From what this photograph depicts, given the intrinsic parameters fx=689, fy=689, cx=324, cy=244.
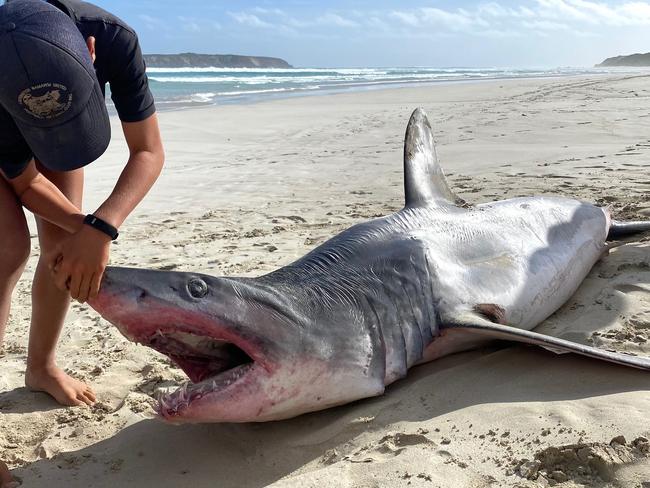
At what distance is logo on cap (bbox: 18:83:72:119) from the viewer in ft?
7.31

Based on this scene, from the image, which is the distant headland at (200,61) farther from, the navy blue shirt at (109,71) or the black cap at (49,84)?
the black cap at (49,84)

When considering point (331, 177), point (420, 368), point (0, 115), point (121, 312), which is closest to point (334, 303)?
point (420, 368)

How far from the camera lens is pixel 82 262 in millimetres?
2293

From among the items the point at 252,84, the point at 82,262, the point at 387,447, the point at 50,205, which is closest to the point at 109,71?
the point at 50,205

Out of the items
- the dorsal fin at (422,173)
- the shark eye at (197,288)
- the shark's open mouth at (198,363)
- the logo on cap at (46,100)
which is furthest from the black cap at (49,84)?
the dorsal fin at (422,173)

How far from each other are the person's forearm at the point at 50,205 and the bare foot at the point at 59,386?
2.92 feet

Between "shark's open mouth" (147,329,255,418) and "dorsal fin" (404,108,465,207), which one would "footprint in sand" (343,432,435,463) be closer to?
"shark's open mouth" (147,329,255,418)

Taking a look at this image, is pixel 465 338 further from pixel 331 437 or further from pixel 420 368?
pixel 331 437

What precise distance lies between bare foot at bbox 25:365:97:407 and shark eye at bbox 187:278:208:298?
114 centimetres

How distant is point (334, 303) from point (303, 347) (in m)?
0.34

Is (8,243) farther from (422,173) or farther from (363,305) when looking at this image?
Answer: (422,173)

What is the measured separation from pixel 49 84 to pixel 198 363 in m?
1.12

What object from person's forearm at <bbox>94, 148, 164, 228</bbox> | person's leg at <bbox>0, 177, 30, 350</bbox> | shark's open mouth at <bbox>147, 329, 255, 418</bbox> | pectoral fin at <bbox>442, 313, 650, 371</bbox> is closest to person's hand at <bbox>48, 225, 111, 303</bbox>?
person's forearm at <bbox>94, 148, 164, 228</bbox>

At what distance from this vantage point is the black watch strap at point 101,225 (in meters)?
2.44
